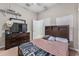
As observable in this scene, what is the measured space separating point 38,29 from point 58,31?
0.29 metres

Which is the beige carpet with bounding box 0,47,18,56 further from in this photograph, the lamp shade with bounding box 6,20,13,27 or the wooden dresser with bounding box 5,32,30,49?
the lamp shade with bounding box 6,20,13,27

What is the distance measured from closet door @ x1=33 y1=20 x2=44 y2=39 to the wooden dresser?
105 mm

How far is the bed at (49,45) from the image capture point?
1.34 meters

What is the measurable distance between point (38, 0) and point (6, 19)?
1.70ft

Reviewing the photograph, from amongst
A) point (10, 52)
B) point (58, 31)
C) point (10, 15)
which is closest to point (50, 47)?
point (58, 31)

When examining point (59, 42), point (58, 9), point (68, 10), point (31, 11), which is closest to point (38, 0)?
point (31, 11)

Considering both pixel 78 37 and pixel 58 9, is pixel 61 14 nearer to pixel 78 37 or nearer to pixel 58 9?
pixel 58 9

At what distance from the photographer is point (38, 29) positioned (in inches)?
55.8

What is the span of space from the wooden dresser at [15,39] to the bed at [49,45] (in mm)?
64

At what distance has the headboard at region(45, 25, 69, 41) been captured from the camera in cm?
134

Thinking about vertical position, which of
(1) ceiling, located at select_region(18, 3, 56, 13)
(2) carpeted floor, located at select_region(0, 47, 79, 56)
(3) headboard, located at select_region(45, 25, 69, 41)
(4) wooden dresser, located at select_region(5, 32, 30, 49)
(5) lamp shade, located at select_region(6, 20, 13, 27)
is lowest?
(2) carpeted floor, located at select_region(0, 47, 79, 56)

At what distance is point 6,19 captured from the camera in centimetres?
130

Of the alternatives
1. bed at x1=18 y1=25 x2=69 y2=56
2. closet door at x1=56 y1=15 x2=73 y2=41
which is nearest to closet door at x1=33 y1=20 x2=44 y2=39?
bed at x1=18 y1=25 x2=69 y2=56

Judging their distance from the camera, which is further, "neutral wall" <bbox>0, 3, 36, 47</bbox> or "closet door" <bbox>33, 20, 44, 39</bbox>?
"closet door" <bbox>33, 20, 44, 39</bbox>
